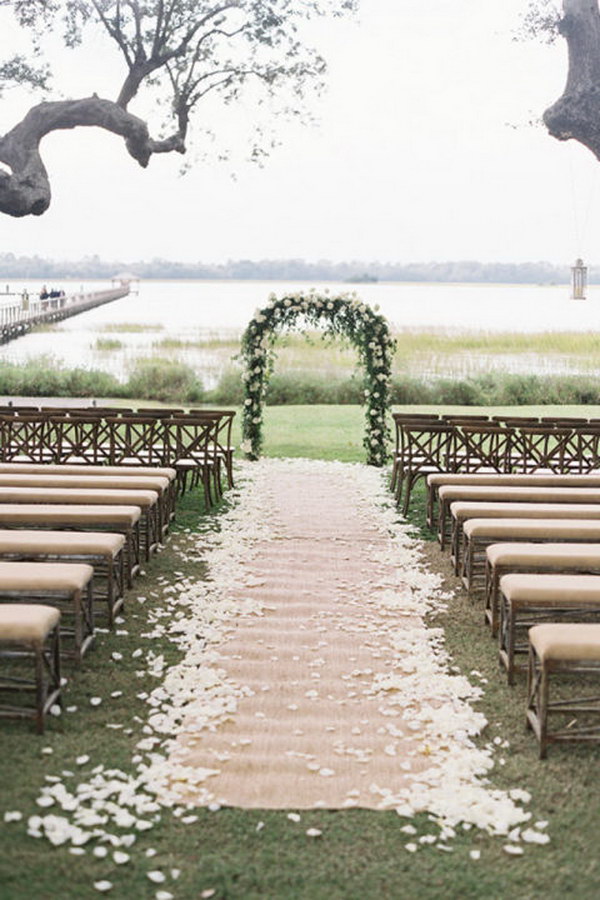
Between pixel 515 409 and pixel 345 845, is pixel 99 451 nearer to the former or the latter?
pixel 345 845

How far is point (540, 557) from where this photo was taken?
5.62 metres

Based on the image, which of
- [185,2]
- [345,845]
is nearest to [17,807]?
[345,845]

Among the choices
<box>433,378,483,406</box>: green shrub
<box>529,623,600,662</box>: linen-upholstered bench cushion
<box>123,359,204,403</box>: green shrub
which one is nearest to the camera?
<box>529,623,600,662</box>: linen-upholstered bench cushion

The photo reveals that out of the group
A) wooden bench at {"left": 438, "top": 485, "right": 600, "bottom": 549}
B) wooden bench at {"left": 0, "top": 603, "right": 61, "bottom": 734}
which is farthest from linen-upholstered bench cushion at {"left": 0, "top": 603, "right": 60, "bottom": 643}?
wooden bench at {"left": 438, "top": 485, "right": 600, "bottom": 549}

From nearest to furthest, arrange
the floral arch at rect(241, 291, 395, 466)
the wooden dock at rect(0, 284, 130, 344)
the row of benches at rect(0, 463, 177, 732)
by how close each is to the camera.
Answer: the row of benches at rect(0, 463, 177, 732)
the floral arch at rect(241, 291, 395, 466)
the wooden dock at rect(0, 284, 130, 344)

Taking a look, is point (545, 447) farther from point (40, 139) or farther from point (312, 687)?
point (40, 139)

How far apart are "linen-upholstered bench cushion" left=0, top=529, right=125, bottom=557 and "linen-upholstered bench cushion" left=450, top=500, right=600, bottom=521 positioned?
2293 millimetres

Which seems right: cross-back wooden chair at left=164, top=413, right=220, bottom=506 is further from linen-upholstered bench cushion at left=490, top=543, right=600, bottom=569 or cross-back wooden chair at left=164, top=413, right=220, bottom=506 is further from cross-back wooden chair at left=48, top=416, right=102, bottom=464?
linen-upholstered bench cushion at left=490, top=543, right=600, bottom=569

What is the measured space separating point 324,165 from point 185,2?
50.7ft

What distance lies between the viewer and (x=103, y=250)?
127 ft

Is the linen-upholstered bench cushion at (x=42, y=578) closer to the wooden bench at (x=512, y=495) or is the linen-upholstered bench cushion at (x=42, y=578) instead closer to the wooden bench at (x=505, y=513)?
the wooden bench at (x=505, y=513)

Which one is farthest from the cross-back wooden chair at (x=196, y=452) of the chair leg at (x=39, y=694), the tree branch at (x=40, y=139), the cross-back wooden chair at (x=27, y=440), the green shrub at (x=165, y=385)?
the green shrub at (x=165, y=385)

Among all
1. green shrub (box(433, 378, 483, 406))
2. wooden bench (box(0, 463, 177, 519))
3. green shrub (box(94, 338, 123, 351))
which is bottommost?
green shrub (box(433, 378, 483, 406))

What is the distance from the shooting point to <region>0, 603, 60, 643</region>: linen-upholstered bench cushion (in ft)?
14.1
